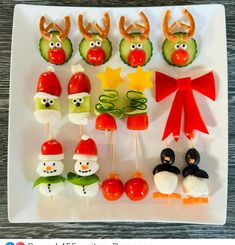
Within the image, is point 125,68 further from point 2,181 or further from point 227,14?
point 2,181

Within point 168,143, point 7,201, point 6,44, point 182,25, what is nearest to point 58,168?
point 7,201

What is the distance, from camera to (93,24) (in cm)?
151

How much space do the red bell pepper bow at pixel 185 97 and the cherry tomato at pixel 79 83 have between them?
0.94ft

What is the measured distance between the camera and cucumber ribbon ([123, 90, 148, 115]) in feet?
4.63

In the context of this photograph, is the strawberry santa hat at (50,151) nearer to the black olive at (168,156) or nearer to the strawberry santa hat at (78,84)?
the strawberry santa hat at (78,84)

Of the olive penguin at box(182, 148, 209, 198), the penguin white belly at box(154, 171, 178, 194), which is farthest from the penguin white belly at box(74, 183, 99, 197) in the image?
the olive penguin at box(182, 148, 209, 198)

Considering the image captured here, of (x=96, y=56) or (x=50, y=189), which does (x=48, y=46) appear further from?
(x=50, y=189)

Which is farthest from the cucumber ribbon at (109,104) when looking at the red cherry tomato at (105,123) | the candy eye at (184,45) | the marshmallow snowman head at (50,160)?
the candy eye at (184,45)

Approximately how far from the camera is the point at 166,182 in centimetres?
138

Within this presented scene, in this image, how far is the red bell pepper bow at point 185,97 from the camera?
4.71 feet

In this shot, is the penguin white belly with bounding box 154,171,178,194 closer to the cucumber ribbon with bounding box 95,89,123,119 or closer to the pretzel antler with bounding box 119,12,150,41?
the cucumber ribbon with bounding box 95,89,123,119

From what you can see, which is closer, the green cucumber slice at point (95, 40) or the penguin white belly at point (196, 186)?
the penguin white belly at point (196, 186)

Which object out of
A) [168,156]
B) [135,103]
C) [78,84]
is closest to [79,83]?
[78,84]

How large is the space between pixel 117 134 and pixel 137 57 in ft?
1.07
